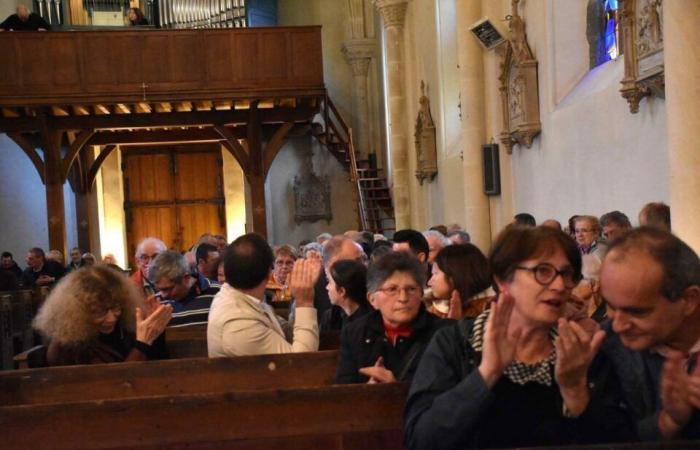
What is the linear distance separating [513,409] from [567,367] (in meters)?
0.22

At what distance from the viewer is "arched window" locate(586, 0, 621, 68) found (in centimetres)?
1024

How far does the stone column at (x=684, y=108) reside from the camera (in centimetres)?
652

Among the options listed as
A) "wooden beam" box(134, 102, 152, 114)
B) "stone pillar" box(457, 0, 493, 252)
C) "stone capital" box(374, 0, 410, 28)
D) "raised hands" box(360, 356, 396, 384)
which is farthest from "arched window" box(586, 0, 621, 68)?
"wooden beam" box(134, 102, 152, 114)

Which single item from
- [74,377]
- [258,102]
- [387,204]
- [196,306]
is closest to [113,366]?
[74,377]

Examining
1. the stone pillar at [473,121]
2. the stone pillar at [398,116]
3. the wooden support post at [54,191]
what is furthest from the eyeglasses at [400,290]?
the stone pillar at [398,116]

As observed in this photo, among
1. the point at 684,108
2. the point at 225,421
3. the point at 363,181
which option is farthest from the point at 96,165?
the point at 225,421

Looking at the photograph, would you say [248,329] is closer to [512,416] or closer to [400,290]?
[400,290]

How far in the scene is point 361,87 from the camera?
23484 millimetres

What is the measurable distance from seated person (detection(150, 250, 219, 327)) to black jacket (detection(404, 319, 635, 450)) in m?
3.37

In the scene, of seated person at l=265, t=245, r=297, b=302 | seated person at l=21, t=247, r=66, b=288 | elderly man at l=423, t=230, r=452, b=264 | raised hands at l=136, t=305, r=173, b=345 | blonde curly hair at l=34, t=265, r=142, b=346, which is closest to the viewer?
blonde curly hair at l=34, t=265, r=142, b=346

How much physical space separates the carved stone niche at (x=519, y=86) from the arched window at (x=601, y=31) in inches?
33.0

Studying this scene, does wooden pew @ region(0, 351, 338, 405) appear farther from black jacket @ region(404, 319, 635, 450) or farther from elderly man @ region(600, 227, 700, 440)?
elderly man @ region(600, 227, 700, 440)

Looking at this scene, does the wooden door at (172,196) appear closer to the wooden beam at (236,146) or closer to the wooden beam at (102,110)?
the wooden beam at (102,110)

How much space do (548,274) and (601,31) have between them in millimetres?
8717
